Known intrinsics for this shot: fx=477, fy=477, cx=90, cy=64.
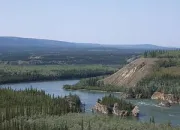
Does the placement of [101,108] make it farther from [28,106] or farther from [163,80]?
[163,80]

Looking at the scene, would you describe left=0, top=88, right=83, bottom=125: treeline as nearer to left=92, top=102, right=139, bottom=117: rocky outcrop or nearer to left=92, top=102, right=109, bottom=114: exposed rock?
left=92, top=102, right=109, bottom=114: exposed rock

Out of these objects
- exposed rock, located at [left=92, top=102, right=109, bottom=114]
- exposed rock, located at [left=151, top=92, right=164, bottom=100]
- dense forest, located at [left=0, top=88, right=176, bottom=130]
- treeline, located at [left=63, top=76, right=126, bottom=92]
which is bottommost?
treeline, located at [left=63, top=76, right=126, bottom=92]

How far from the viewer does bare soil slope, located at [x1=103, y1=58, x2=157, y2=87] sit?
16988 centimetres

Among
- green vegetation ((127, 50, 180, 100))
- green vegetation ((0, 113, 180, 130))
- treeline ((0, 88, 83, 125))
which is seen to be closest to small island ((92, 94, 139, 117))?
treeline ((0, 88, 83, 125))

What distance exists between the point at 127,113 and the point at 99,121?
22.1 meters

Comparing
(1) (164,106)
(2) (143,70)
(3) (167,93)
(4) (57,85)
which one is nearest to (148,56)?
(2) (143,70)

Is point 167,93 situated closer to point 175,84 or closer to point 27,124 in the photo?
point 175,84

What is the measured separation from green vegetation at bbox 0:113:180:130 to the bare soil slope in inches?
3092

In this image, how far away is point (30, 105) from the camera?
101250mm

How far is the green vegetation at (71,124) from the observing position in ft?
261

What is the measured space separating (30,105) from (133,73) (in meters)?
79.2

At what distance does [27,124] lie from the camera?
81438 mm

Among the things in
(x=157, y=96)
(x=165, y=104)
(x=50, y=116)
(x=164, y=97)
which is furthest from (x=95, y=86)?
(x=50, y=116)

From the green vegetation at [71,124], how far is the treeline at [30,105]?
10.7 feet
